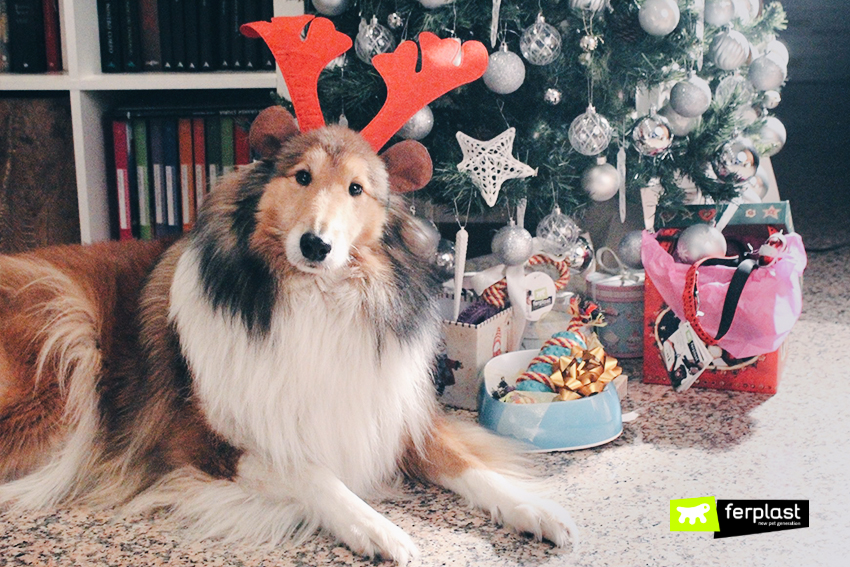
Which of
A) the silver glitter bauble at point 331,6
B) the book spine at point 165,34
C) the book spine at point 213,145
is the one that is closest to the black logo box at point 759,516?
the silver glitter bauble at point 331,6

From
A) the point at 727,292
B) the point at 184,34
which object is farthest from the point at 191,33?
the point at 727,292

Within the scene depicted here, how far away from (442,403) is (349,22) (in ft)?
3.29

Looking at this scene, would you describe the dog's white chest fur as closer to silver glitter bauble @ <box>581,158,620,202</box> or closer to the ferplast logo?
the ferplast logo

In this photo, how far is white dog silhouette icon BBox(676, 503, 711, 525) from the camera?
150 centimetres

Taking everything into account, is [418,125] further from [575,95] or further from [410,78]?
[575,95]

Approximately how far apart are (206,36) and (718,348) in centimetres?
179

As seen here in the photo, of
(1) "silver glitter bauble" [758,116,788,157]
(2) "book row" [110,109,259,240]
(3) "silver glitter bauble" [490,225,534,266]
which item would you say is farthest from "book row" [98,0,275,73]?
(1) "silver glitter bauble" [758,116,788,157]

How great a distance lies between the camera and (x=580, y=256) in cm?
224

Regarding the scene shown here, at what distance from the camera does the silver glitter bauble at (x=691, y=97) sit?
2023 mm

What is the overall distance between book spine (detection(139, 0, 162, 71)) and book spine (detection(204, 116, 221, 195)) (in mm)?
248

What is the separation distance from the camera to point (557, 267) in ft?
7.64

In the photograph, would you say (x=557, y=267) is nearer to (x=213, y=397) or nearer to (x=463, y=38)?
(x=463, y=38)

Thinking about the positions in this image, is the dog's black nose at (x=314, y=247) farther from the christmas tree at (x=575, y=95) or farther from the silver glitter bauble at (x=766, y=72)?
the silver glitter bauble at (x=766, y=72)

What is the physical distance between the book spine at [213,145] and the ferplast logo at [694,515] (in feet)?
5.64
